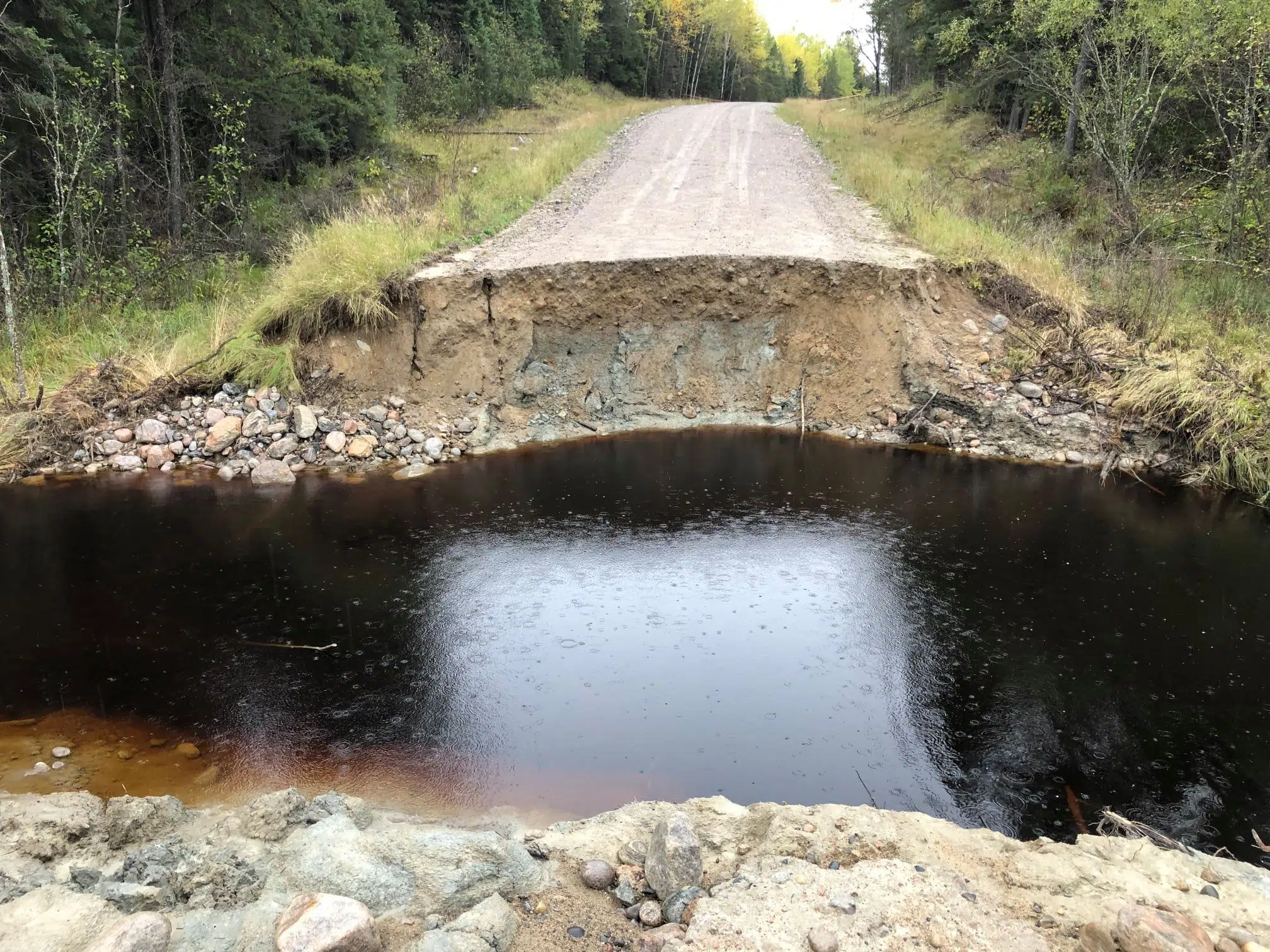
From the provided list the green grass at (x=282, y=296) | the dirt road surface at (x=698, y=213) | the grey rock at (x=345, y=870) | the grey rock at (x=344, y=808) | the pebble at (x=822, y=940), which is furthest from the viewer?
the dirt road surface at (x=698, y=213)

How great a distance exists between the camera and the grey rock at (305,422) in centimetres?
1038

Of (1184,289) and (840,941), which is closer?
(840,941)

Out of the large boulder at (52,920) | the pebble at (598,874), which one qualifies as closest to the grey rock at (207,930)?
the large boulder at (52,920)

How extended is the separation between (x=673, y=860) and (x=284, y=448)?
8.12 m

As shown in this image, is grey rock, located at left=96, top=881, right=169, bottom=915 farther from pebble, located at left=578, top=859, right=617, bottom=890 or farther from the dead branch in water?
the dead branch in water

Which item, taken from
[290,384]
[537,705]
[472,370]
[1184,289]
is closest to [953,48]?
[1184,289]

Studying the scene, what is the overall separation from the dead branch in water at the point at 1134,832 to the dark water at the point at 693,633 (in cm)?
21

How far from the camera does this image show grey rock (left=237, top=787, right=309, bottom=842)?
424 cm

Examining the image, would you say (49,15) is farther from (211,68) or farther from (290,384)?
(290,384)

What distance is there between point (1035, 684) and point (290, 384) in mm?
9052

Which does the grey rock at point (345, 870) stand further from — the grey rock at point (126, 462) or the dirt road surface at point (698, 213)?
the dirt road surface at point (698, 213)

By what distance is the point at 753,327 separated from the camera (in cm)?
1188

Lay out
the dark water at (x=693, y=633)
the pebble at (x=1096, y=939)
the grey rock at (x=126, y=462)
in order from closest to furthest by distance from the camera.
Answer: the pebble at (x=1096, y=939) < the dark water at (x=693, y=633) < the grey rock at (x=126, y=462)

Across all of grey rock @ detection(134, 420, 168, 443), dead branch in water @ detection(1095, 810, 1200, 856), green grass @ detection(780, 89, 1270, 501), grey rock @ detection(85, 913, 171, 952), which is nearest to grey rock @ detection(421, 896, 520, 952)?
grey rock @ detection(85, 913, 171, 952)
